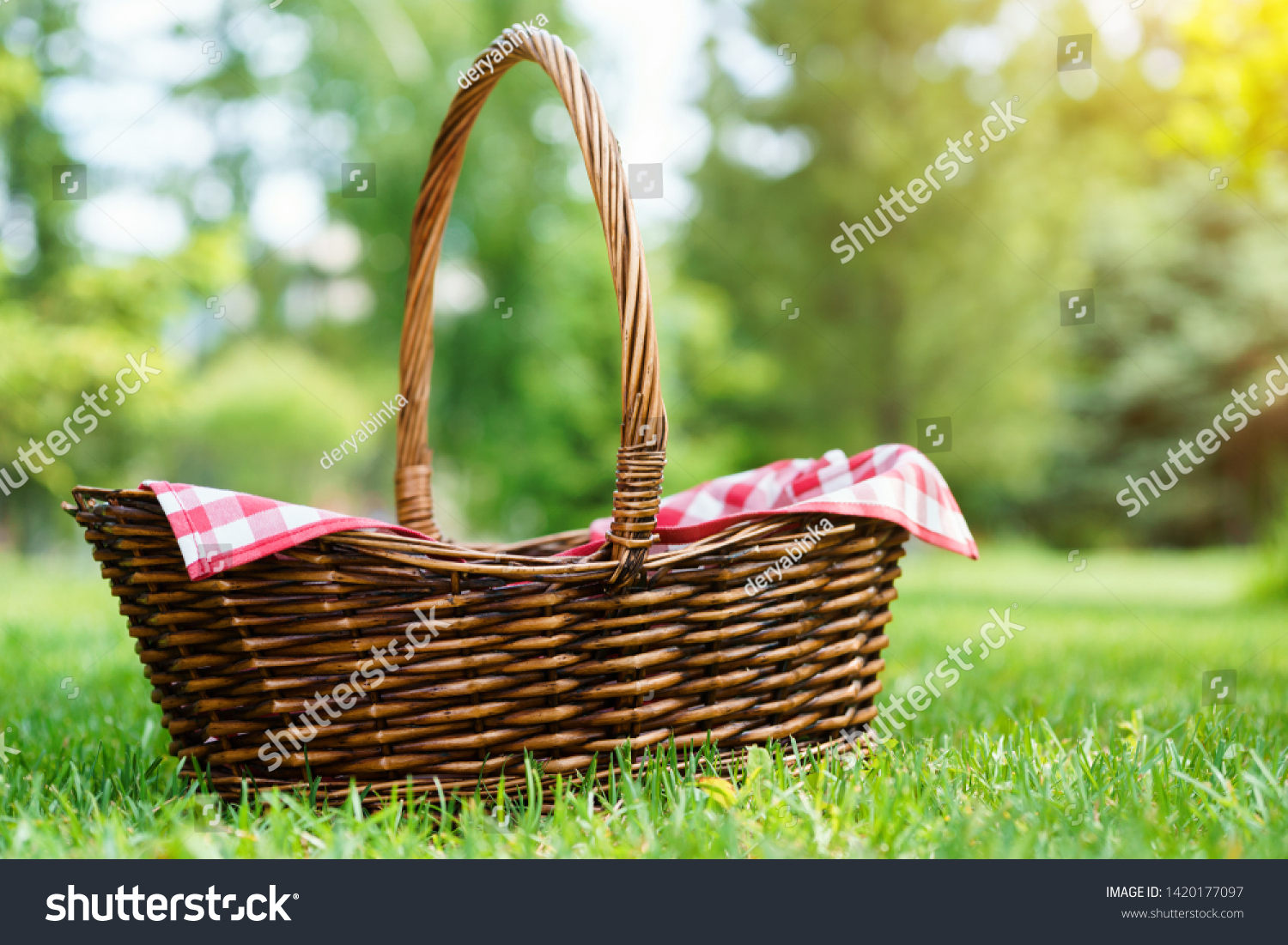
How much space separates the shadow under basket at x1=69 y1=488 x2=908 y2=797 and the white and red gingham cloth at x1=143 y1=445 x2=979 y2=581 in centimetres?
4

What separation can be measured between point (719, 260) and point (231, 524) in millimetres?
7165

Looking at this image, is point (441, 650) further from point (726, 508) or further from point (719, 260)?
point (719, 260)

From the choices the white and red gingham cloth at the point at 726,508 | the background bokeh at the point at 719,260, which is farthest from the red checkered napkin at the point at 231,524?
the background bokeh at the point at 719,260

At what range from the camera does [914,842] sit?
0.92 metres

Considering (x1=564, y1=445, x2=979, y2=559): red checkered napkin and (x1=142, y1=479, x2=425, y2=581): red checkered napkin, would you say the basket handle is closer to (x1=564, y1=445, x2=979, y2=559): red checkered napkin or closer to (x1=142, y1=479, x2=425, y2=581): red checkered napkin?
(x1=564, y1=445, x2=979, y2=559): red checkered napkin

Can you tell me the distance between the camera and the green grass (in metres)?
0.91

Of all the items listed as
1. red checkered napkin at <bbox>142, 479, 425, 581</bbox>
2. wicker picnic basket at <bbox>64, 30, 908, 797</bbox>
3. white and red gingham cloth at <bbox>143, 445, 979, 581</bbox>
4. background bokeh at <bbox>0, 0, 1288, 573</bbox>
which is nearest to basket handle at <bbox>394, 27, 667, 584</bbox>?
wicker picnic basket at <bbox>64, 30, 908, 797</bbox>

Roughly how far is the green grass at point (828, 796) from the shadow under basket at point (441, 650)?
0.06 meters

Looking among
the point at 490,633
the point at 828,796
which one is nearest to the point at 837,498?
the point at 828,796

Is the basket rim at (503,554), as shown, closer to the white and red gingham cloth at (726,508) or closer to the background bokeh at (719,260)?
the white and red gingham cloth at (726,508)

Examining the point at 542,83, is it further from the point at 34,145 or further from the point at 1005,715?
the point at 1005,715

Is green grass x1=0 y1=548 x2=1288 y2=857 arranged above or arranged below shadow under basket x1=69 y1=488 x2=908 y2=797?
below

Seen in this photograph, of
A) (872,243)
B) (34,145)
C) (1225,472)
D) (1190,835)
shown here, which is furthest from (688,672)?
(1225,472)

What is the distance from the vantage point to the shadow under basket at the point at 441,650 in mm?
1000
